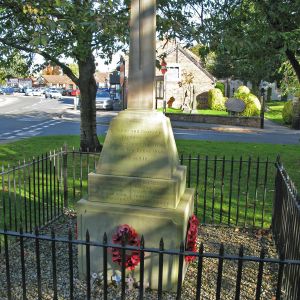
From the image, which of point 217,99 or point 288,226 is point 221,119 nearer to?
point 217,99

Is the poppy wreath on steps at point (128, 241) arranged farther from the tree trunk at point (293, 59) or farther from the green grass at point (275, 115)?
the green grass at point (275, 115)

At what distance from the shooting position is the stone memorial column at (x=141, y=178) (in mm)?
4320

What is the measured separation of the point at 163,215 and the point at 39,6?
523 centimetres

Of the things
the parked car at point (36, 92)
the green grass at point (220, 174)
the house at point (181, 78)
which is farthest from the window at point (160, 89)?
the parked car at point (36, 92)

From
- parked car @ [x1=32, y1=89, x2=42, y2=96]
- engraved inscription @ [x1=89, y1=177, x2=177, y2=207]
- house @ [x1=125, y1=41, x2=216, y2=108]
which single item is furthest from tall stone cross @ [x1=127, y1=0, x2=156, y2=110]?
parked car @ [x1=32, y1=89, x2=42, y2=96]

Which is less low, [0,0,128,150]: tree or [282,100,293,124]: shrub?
[0,0,128,150]: tree

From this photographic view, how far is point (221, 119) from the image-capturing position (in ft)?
84.6

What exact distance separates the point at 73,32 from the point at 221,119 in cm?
1810

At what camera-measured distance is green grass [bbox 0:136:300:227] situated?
22.6 feet

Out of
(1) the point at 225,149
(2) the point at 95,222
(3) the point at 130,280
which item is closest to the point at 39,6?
(2) the point at 95,222

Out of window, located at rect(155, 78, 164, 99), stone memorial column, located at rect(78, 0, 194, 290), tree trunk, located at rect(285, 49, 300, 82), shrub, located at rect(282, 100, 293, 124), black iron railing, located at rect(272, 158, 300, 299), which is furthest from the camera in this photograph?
window, located at rect(155, 78, 164, 99)

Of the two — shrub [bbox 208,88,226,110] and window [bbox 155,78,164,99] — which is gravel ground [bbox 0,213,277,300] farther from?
window [bbox 155,78,164,99]

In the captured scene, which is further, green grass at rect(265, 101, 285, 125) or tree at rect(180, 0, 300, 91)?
green grass at rect(265, 101, 285, 125)

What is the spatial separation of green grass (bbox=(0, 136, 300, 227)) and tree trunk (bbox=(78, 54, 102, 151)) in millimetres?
643
